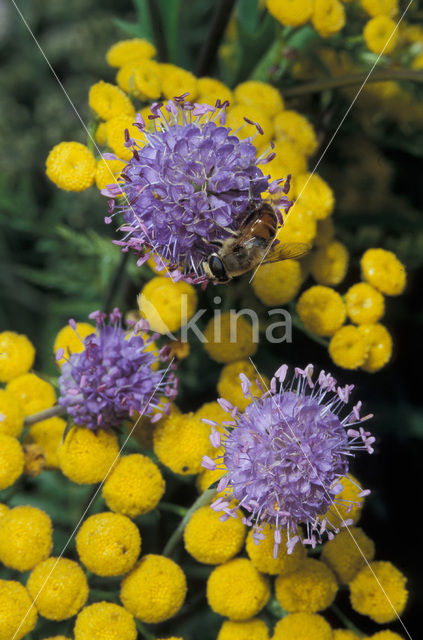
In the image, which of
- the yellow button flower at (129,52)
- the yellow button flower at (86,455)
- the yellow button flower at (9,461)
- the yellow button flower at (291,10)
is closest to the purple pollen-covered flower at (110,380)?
the yellow button flower at (86,455)

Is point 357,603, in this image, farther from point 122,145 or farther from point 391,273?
point 122,145

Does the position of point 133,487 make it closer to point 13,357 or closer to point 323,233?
point 13,357

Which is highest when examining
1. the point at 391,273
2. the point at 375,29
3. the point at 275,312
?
the point at 375,29

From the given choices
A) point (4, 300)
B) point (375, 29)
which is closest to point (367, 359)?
point (375, 29)

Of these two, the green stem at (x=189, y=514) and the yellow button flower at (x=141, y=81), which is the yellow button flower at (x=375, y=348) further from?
the yellow button flower at (x=141, y=81)

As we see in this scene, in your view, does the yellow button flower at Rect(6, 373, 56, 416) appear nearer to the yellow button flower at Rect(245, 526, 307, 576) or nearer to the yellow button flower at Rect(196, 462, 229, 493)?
the yellow button flower at Rect(196, 462, 229, 493)

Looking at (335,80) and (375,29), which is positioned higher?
(375,29)

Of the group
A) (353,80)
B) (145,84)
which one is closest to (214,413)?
(145,84)
